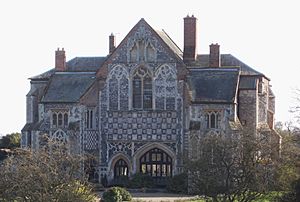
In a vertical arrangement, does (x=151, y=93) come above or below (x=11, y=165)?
above

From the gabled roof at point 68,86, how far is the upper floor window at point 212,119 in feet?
29.6

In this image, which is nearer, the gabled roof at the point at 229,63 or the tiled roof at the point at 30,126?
the gabled roof at the point at 229,63

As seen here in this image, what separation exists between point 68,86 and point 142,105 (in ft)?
19.2

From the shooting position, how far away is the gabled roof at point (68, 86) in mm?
59844

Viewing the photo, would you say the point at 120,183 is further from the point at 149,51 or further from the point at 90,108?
the point at 149,51

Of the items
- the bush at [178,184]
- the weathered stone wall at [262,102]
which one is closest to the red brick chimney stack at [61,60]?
the bush at [178,184]

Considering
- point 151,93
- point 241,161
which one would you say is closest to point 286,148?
point 241,161

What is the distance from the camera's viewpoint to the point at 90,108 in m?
59.9

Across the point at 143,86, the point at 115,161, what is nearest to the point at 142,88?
the point at 143,86

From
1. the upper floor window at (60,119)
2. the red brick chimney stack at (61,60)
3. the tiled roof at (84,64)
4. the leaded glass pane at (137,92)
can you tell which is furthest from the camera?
the tiled roof at (84,64)

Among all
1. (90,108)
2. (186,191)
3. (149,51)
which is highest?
(149,51)

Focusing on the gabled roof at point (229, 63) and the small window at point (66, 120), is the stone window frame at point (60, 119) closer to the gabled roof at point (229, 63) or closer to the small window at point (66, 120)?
the small window at point (66, 120)

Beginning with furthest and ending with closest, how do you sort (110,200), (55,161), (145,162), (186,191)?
(145,162)
(186,191)
(110,200)
(55,161)

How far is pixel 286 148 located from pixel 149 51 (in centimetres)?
2055
